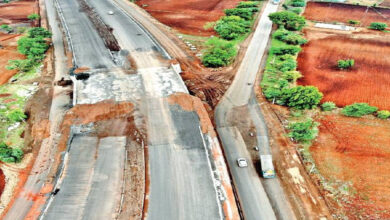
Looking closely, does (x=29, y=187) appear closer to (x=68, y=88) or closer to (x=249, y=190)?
(x=68, y=88)

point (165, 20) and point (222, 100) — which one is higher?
point (165, 20)

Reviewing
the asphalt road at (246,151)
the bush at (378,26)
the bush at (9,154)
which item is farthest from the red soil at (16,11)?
the bush at (378,26)

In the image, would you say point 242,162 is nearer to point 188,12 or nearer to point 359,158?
point 359,158

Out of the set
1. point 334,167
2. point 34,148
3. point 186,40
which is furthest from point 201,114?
point 186,40

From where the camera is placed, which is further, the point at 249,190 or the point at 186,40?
the point at 186,40

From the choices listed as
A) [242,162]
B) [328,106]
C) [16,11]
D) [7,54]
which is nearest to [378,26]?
[328,106]

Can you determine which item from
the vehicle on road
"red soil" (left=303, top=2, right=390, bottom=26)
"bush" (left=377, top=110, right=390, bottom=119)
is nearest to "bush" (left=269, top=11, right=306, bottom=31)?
"red soil" (left=303, top=2, right=390, bottom=26)

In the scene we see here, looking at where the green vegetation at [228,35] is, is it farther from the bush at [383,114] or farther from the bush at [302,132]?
the bush at [383,114]
